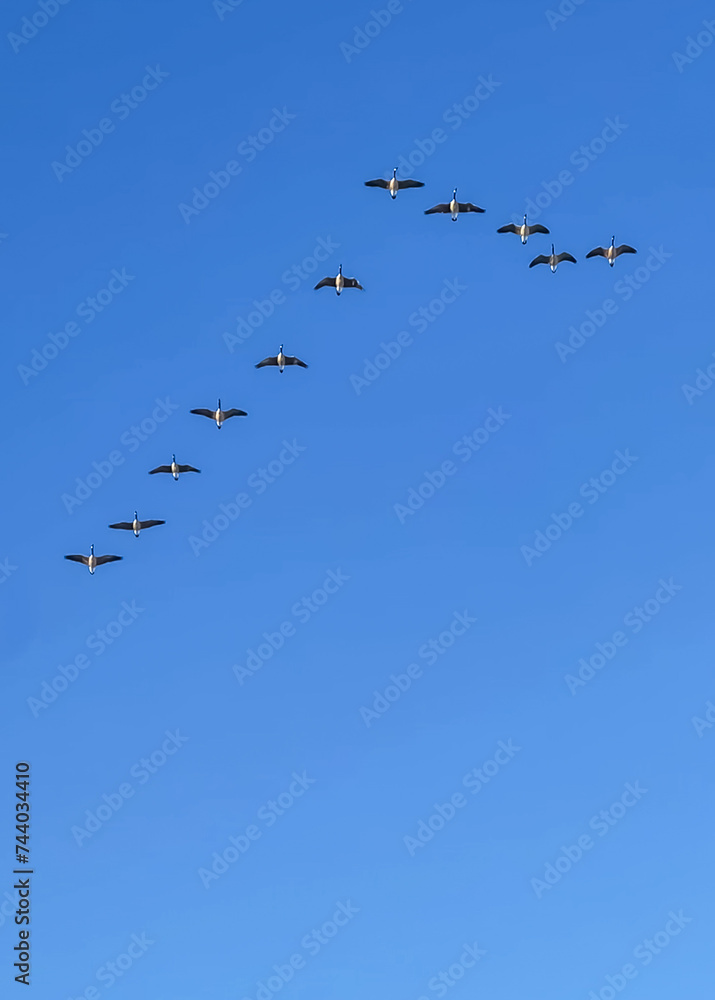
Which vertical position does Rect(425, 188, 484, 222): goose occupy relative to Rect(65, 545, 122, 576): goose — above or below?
above

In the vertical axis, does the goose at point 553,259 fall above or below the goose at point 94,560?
above

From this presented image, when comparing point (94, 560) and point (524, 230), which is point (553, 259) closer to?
point (524, 230)

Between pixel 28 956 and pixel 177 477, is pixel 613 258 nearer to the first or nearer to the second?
pixel 177 477

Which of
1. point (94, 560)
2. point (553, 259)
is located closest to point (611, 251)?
point (553, 259)

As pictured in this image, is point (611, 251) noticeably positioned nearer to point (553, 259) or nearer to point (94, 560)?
point (553, 259)

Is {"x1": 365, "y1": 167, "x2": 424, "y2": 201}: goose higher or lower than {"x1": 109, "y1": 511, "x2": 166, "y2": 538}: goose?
below

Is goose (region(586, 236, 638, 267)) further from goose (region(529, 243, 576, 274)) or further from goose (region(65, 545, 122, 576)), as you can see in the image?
goose (region(65, 545, 122, 576))

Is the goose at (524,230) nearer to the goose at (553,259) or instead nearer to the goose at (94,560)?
the goose at (553,259)

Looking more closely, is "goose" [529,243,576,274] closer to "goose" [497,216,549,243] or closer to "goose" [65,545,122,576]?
"goose" [497,216,549,243]

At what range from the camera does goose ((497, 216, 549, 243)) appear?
478 feet

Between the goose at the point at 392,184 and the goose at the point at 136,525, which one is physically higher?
the goose at the point at 392,184

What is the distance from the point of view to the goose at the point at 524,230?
145750mm

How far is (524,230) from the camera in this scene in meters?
146

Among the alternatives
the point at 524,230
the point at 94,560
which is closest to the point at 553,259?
the point at 524,230
